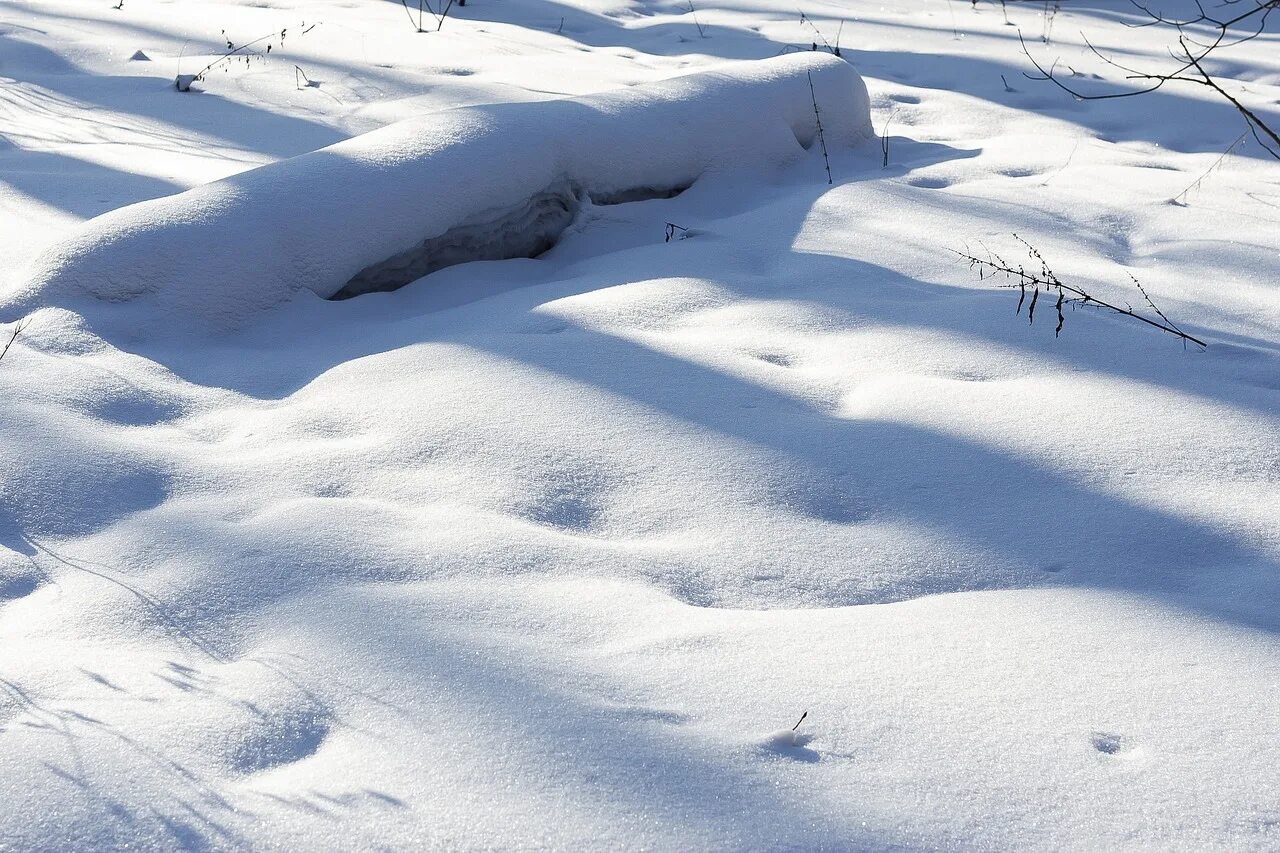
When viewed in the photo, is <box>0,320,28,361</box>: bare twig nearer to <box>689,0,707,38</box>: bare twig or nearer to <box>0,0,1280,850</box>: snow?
<box>0,0,1280,850</box>: snow

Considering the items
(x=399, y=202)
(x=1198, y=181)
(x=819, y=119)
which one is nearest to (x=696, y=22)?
(x=819, y=119)

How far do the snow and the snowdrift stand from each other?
0.01 m

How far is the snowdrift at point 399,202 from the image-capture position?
2.64 metres

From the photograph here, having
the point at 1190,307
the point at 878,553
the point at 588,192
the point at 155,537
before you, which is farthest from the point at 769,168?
the point at 155,537

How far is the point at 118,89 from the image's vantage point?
14.9ft

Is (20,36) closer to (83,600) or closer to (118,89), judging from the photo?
(118,89)

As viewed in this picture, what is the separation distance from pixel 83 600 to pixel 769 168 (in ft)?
9.42

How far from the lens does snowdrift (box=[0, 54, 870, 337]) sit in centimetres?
264

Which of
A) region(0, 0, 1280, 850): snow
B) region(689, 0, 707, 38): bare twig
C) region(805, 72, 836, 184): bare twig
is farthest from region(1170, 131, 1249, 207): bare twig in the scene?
region(689, 0, 707, 38): bare twig

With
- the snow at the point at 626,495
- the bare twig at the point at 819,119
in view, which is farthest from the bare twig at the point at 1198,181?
the bare twig at the point at 819,119

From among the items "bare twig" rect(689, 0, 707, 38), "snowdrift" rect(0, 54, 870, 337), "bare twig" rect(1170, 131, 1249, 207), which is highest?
"bare twig" rect(689, 0, 707, 38)

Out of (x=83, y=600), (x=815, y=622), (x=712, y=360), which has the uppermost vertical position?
(x=712, y=360)

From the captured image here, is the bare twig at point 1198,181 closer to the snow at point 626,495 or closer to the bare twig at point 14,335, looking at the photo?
the snow at point 626,495

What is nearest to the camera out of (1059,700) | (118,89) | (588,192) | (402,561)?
(1059,700)
